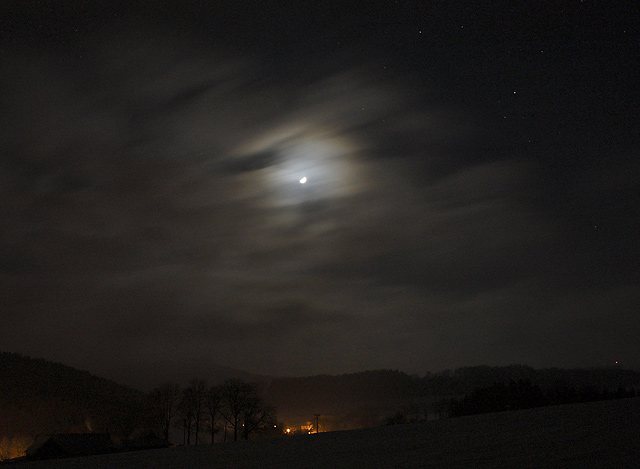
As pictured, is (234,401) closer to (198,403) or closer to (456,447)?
(198,403)

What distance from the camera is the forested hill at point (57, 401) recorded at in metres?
108

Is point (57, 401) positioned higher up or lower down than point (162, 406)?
higher up

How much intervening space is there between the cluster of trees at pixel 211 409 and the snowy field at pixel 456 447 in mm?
58067

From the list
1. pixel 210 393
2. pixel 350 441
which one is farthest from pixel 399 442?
pixel 210 393

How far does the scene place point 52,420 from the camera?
114562 millimetres

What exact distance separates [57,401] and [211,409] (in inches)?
2522

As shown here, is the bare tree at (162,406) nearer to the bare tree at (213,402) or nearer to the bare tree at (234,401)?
the bare tree at (213,402)

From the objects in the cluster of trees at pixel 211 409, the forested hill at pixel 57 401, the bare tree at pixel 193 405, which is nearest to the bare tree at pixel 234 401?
the cluster of trees at pixel 211 409

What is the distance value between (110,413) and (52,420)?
14790mm

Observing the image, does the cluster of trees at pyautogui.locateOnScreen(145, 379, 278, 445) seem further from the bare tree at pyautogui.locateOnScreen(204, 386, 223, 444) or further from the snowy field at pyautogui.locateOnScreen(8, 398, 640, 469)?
the snowy field at pyautogui.locateOnScreen(8, 398, 640, 469)

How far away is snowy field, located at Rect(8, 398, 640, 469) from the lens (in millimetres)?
9672

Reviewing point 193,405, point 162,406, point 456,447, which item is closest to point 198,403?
point 193,405

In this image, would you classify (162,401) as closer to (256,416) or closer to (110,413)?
(256,416)

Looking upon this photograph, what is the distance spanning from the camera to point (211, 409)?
264ft
